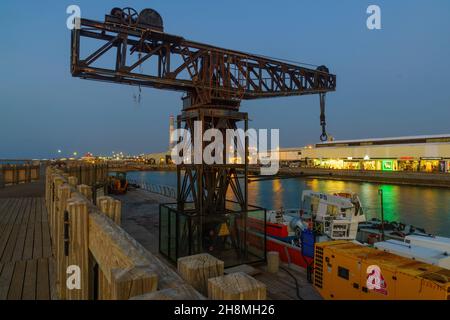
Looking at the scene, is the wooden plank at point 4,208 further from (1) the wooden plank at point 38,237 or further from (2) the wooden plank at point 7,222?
(1) the wooden plank at point 38,237

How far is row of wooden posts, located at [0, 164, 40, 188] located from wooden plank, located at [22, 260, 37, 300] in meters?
19.6

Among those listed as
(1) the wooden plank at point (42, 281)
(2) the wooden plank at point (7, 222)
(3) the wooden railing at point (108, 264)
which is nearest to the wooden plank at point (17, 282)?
(1) the wooden plank at point (42, 281)

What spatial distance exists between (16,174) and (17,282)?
2390 cm

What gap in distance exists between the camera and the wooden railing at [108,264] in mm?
1749

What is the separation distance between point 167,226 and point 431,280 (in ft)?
30.4

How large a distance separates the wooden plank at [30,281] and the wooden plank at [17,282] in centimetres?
6

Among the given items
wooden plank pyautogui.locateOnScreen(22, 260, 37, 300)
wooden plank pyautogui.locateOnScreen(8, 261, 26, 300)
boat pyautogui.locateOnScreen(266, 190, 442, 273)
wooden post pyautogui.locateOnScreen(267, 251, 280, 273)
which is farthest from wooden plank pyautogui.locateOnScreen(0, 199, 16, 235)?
boat pyautogui.locateOnScreen(266, 190, 442, 273)

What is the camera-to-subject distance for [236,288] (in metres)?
1.71

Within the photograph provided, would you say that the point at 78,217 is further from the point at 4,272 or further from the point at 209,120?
the point at 209,120

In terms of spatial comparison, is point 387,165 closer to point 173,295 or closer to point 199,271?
point 199,271

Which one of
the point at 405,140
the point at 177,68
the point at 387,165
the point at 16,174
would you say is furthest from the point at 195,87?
the point at 405,140

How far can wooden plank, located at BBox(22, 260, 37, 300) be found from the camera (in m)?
5.43

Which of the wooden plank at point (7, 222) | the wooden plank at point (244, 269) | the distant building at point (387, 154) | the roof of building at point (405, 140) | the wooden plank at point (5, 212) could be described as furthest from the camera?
the roof of building at point (405, 140)
